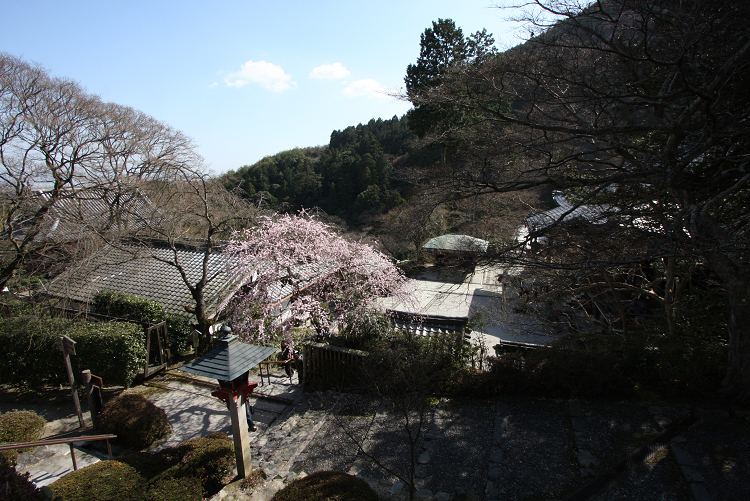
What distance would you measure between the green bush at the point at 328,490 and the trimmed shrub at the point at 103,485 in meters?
1.68

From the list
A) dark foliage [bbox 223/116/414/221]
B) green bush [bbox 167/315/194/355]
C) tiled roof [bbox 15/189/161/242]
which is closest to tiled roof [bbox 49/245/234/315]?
green bush [bbox 167/315/194/355]

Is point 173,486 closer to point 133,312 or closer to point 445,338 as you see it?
point 445,338

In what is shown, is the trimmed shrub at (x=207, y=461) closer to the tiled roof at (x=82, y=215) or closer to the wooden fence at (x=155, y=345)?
the wooden fence at (x=155, y=345)

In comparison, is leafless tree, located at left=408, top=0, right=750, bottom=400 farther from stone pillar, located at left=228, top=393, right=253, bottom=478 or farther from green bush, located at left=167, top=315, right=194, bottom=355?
green bush, located at left=167, top=315, right=194, bottom=355

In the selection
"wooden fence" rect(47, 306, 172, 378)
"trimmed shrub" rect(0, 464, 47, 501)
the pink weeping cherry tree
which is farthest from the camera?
the pink weeping cherry tree

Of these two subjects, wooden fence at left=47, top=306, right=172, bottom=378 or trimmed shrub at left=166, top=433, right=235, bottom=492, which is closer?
trimmed shrub at left=166, top=433, right=235, bottom=492

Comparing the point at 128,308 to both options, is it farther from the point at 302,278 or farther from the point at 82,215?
the point at 302,278

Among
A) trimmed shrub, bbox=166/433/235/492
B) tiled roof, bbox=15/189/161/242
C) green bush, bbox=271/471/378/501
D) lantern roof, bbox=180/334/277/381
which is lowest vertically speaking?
trimmed shrub, bbox=166/433/235/492

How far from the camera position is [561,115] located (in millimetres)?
7047

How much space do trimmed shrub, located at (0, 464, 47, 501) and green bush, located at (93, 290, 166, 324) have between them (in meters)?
6.04

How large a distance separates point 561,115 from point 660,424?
213 inches

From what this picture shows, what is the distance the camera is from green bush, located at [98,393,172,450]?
5.85 metres

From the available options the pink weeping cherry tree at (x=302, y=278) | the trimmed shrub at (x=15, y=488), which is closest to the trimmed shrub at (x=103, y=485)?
the trimmed shrub at (x=15, y=488)

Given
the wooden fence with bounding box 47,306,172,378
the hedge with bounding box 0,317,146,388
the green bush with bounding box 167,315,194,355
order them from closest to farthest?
the hedge with bounding box 0,317,146,388
the wooden fence with bounding box 47,306,172,378
the green bush with bounding box 167,315,194,355
